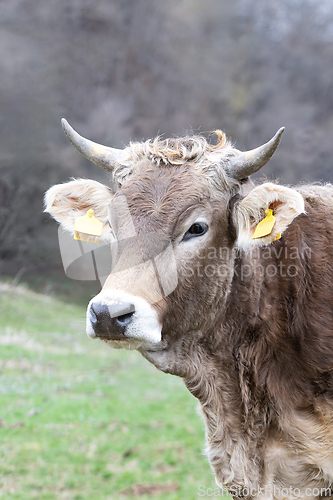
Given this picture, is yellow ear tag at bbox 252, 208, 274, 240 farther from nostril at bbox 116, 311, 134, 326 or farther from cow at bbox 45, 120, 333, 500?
nostril at bbox 116, 311, 134, 326

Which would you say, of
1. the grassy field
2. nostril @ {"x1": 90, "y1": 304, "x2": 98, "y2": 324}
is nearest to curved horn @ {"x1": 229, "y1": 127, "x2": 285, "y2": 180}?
nostril @ {"x1": 90, "y1": 304, "x2": 98, "y2": 324}

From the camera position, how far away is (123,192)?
126 inches

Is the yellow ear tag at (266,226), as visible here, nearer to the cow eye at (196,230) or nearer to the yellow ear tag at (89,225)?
the cow eye at (196,230)

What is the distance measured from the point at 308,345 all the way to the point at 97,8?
105 feet

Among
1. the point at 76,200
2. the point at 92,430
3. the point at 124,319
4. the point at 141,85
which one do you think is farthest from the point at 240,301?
the point at 141,85

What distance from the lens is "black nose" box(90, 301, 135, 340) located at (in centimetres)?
258

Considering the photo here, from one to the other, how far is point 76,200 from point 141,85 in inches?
1102

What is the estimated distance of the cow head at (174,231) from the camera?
2.75 m

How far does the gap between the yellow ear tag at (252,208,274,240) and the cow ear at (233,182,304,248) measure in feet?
0.07

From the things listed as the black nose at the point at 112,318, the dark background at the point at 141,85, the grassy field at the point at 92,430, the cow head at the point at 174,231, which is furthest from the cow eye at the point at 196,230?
the dark background at the point at 141,85

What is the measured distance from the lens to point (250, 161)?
3322mm

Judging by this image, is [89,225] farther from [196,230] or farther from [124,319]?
[124,319]

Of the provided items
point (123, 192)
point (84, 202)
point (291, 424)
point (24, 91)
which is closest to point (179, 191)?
point (123, 192)

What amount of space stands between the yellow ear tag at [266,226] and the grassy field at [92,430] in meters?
1.47
